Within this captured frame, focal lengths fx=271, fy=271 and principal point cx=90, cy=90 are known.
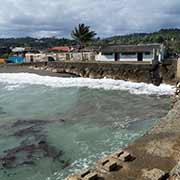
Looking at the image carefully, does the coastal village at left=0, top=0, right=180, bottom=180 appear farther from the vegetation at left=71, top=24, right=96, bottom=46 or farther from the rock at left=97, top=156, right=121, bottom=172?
the vegetation at left=71, top=24, right=96, bottom=46

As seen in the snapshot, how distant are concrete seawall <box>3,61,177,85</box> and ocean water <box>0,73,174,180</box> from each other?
1715mm

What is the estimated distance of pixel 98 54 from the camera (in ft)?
160

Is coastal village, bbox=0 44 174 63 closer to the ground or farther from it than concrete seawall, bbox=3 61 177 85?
farther from it

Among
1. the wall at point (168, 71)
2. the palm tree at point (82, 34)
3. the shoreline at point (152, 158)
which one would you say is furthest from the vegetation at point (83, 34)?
the shoreline at point (152, 158)

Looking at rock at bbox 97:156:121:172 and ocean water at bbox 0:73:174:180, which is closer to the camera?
rock at bbox 97:156:121:172

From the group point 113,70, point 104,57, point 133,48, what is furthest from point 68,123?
point 104,57

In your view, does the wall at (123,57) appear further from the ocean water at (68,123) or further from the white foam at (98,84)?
the ocean water at (68,123)

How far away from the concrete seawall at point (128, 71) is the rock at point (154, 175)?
26.5 meters

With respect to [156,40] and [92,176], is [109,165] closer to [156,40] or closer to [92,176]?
[92,176]

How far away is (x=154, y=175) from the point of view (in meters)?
7.59

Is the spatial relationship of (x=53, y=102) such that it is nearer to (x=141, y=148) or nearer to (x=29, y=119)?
(x=29, y=119)

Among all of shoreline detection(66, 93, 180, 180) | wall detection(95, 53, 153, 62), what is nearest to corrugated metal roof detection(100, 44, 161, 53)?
wall detection(95, 53, 153, 62)

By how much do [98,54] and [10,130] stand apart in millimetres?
34625

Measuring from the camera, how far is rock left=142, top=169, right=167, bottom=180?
7459 millimetres
